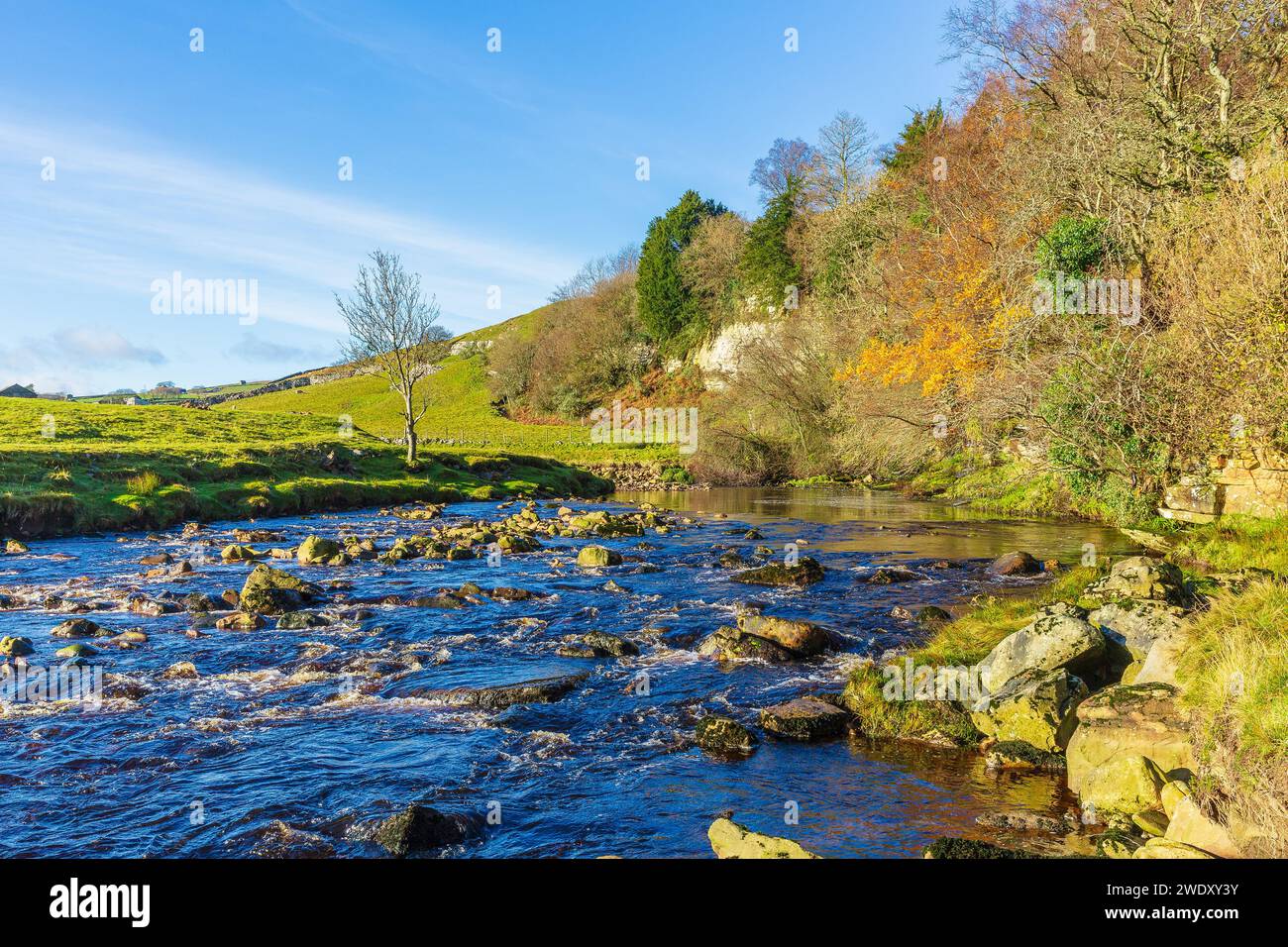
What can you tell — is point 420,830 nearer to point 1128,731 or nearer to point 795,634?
point 1128,731

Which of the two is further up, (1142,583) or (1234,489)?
(1234,489)

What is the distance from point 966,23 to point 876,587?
2545cm

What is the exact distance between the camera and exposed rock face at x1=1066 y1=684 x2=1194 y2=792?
795cm

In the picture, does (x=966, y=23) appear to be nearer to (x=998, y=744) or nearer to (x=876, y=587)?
(x=876, y=587)

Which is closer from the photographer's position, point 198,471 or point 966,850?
point 966,850

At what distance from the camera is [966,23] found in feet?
103

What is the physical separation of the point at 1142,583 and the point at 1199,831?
25.0 feet

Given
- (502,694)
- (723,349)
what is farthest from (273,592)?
(723,349)

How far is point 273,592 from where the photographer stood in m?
17.3

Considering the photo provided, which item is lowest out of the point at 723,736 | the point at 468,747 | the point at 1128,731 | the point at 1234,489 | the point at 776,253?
the point at 468,747

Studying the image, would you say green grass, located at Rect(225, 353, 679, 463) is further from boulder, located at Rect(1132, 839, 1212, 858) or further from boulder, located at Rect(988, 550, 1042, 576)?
boulder, located at Rect(1132, 839, 1212, 858)

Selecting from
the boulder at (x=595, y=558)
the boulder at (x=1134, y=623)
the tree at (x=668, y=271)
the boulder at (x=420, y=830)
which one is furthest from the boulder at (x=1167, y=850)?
the tree at (x=668, y=271)

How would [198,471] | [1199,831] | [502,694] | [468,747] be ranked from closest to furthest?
[1199,831]
[468,747]
[502,694]
[198,471]

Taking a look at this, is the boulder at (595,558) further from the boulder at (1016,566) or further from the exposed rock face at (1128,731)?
the exposed rock face at (1128,731)
